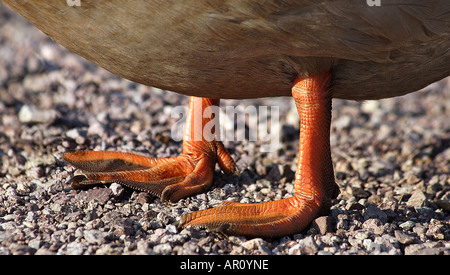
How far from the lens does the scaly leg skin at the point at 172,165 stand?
3604 mm

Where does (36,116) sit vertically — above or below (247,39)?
below

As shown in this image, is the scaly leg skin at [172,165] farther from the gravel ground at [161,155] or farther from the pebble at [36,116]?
the pebble at [36,116]

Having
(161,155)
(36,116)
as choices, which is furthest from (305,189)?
(36,116)

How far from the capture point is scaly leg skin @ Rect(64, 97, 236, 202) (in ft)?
11.8

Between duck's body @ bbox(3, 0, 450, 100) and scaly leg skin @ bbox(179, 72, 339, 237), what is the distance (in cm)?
14

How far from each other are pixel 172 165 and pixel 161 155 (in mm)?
519

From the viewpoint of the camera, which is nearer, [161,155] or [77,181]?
[77,181]

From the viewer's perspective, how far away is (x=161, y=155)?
4398mm

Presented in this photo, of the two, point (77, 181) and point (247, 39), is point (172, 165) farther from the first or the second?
point (247, 39)

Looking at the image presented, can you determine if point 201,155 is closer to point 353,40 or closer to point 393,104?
point 353,40

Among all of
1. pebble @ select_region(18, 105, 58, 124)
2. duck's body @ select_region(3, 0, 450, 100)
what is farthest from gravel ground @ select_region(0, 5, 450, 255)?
duck's body @ select_region(3, 0, 450, 100)

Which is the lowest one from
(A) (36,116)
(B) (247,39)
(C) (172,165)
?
(C) (172,165)

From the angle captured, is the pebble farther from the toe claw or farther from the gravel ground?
the toe claw

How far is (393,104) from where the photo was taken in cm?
639
